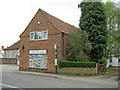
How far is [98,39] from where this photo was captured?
19.9 metres

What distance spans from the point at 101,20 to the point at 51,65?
9730 mm

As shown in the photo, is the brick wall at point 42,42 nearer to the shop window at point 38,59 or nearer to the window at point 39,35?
the window at point 39,35

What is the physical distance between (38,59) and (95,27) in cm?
932

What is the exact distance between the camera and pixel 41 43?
20188 millimetres

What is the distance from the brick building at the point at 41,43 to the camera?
18906mm

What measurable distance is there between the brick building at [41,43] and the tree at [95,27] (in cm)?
291

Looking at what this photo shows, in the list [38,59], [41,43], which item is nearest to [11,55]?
[38,59]

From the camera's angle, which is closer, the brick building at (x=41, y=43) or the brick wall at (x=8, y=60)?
the brick building at (x=41, y=43)

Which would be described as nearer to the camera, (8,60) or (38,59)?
(38,59)

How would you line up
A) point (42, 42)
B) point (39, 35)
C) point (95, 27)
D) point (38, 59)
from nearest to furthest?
point (95, 27)
point (42, 42)
point (38, 59)
point (39, 35)

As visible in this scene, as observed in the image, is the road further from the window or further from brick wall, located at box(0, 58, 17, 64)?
brick wall, located at box(0, 58, 17, 64)

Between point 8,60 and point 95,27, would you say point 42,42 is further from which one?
point 8,60

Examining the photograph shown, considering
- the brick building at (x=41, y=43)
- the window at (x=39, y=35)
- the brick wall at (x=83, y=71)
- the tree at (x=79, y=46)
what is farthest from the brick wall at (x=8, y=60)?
the brick wall at (x=83, y=71)

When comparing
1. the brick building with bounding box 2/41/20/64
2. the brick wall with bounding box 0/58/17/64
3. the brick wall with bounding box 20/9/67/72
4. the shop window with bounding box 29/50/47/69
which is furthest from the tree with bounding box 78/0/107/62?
the brick wall with bounding box 0/58/17/64
